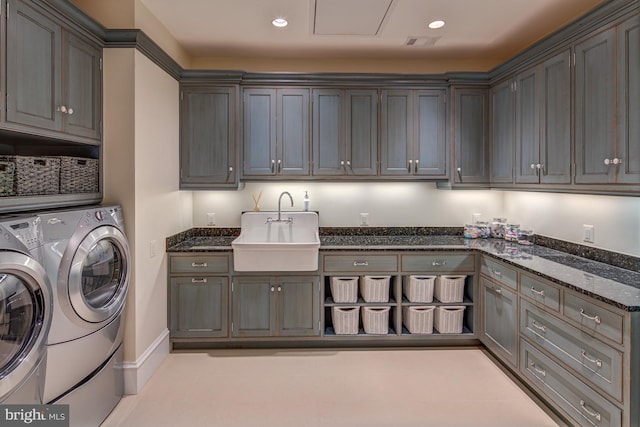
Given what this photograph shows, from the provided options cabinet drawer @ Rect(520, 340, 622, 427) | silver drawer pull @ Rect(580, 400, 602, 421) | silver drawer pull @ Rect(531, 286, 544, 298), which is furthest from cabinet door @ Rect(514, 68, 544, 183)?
silver drawer pull @ Rect(580, 400, 602, 421)

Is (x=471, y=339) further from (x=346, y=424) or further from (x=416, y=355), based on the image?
(x=346, y=424)

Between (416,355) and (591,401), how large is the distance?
1391 millimetres

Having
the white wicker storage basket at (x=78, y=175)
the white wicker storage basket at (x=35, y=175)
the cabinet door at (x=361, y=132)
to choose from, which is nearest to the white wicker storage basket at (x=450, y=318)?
the cabinet door at (x=361, y=132)

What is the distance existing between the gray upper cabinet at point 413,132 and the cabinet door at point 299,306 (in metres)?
1.30

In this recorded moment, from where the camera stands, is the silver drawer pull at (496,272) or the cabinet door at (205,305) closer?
the silver drawer pull at (496,272)

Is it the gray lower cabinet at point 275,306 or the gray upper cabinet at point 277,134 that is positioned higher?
the gray upper cabinet at point 277,134

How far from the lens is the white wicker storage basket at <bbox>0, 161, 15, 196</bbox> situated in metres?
1.69

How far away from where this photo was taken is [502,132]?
329 cm

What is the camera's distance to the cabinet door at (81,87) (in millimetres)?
2117

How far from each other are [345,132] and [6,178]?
2541 mm

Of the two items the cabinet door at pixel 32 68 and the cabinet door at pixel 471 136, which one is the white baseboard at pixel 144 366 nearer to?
the cabinet door at pixel 32 68

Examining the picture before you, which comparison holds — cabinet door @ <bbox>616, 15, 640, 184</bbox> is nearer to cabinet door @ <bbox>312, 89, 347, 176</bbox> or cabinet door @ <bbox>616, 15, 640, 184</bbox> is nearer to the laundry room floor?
the laundry room floor

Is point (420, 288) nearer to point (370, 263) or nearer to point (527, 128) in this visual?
point (370, 263)

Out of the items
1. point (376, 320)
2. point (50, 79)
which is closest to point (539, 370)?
point (376, 320)
